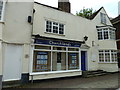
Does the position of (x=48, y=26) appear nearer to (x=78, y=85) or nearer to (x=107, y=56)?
(x=78, y=85)

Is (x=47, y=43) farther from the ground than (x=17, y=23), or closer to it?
closer to it

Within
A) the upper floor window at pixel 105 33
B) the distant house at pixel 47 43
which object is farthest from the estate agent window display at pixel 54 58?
the upper floor window at pixel 105 33

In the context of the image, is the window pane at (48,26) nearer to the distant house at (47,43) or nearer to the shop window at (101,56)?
the distant house at (47,43)

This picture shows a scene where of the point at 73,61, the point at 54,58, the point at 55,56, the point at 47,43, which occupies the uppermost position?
the point at 47,43

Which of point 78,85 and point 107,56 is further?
point 107,56

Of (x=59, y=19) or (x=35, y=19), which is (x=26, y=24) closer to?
(x=35, y=19)

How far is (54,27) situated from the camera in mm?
10172

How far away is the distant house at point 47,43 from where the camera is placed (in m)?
7.33

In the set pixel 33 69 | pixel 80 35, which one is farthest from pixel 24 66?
pixel 80 35

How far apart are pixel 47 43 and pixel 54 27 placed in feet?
7.32

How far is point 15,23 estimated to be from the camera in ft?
24.9

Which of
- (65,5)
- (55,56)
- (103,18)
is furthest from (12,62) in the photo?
(103,18)

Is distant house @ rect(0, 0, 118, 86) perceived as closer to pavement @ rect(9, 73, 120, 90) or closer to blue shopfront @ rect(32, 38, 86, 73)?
blue shopfront @ rect(32, 38, 86, 73)

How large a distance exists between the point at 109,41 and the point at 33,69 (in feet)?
32.5
